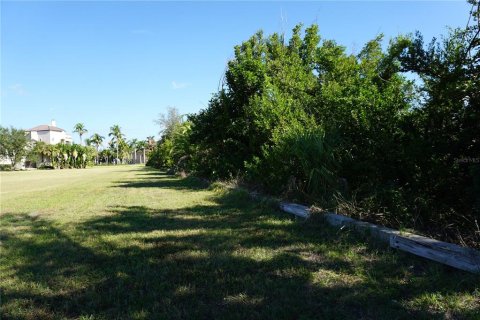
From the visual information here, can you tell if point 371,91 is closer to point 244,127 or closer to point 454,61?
point 454,61

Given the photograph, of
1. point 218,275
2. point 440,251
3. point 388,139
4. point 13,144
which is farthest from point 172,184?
point 13,144

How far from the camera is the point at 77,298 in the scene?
3422 millimetres

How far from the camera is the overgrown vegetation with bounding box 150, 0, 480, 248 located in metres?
4.82

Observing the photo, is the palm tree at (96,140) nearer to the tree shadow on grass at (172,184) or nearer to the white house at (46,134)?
the white house at (46,134)

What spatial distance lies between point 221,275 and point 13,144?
81941mm

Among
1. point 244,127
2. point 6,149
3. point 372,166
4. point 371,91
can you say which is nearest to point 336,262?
point 372,166

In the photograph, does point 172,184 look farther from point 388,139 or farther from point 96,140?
point 96,140

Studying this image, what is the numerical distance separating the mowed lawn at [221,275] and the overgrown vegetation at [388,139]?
972 mm

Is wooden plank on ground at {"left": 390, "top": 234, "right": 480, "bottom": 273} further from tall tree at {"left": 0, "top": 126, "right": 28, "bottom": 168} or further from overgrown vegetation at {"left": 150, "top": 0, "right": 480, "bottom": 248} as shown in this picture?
tall tree at {"left": 0, "top": 126, "right": 28, "bottom": 168}

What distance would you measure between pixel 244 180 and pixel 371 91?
5990 millimetres

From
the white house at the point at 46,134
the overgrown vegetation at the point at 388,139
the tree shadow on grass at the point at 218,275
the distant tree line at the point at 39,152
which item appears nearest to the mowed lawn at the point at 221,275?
the tree shadow on grass at the point at 218,275

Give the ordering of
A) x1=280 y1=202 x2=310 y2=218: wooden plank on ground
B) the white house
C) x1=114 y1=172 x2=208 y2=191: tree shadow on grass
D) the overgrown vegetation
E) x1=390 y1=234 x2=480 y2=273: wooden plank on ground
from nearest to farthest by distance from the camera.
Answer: x1=390 y1=234 x2=480 y2=273: wooden plank on ground
the overgrown vegetation
x1=280 y1=202 x2=310 y2=218: wooden plank on ground
x1=114 y1=172 x2=208 y2=191: tree shadow on grass
the white house

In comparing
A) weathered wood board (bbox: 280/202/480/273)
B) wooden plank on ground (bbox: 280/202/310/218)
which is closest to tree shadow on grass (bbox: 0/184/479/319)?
weathered wood board (bbox: 280/202/480/273)

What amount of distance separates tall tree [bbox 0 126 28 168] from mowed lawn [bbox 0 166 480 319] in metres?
77.5
